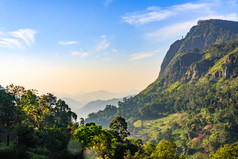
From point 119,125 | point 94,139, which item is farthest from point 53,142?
point 119,125

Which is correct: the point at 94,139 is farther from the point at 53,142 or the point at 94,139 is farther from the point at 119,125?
the point at 119,125

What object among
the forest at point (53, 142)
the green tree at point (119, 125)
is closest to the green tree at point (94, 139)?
the forest at point (53, 142)

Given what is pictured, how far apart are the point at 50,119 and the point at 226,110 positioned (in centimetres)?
16376

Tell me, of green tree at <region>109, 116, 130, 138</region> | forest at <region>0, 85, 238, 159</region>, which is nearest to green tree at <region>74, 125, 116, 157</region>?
forest at <region>0, 85, 238, 159</region>

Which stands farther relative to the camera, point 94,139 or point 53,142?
point 94,139

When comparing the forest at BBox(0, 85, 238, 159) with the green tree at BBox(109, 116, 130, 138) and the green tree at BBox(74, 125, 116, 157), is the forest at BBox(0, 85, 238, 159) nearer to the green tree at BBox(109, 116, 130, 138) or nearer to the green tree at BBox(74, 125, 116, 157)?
the green tree at BBox(74, 125, 116, 157)

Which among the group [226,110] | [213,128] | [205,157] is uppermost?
[226,110]

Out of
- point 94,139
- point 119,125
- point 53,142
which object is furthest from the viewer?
point 119,125

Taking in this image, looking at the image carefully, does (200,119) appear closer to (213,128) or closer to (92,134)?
(213,128)

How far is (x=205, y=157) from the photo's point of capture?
12888 cm

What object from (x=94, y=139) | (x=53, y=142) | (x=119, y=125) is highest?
(x=53, y=142)

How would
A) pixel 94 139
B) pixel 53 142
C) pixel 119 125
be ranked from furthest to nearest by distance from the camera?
1. pixel 119 125
2. pixel 94 139
3. pixel 53 142

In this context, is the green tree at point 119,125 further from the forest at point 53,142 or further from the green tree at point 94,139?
the green tree at point 94,139

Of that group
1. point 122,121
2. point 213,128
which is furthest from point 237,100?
point 122,121
